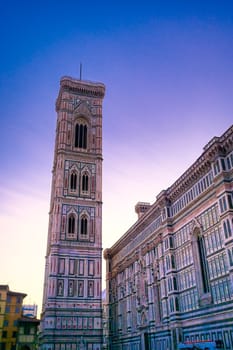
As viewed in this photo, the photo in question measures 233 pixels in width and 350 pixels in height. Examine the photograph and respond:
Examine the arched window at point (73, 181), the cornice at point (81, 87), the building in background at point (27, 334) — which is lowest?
the building in background at point (27, 334)

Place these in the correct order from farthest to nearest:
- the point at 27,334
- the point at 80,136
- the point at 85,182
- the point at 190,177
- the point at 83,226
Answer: the point at 27,334, the point at 80,136, the point at 85,182, the point at 83,226, the point at 190,177

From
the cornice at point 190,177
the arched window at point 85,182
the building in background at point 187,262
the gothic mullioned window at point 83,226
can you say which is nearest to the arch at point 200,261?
the building in background at point 187,262

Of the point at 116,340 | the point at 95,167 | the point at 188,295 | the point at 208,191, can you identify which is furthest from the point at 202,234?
the point at 116,340

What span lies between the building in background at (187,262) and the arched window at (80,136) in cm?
2013

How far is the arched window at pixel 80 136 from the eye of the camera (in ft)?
225

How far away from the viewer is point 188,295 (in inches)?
1576

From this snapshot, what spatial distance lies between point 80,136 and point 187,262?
3669 cm

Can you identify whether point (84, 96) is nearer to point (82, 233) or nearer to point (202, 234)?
point (82, 233)

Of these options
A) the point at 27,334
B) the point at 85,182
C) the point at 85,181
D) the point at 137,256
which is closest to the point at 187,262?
the point at 137,256

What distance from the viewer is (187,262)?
4100 centimetres

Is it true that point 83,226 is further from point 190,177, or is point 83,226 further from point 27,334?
point 27,334

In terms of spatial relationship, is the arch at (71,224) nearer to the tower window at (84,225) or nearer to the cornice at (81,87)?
the tower window at (84,225)

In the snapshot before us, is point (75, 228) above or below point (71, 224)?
below

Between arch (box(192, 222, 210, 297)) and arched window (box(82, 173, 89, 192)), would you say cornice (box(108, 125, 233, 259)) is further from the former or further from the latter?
arched window (box(82, 173, 89, 192))
